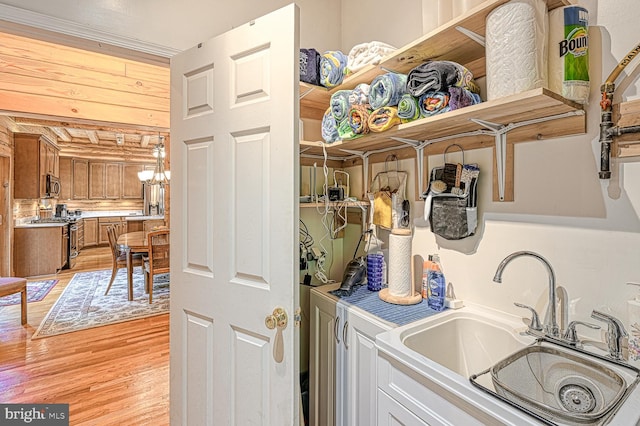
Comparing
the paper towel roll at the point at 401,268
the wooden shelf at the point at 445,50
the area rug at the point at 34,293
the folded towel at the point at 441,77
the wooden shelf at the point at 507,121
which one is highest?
the wooden shelf at the point at 445,50

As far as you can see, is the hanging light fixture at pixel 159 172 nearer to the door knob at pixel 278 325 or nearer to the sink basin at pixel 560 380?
the door knob at pixel 278 325

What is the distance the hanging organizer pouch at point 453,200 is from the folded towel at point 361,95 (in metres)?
0.47

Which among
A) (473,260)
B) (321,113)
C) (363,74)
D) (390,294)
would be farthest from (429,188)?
(321,113)

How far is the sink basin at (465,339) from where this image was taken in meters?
1.18

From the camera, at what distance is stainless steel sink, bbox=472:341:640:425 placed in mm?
752

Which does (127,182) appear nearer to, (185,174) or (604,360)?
(185,174)

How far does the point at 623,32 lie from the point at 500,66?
421mm

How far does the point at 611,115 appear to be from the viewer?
983 mm

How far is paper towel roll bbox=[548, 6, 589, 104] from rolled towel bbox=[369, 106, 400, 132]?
0.55 meters

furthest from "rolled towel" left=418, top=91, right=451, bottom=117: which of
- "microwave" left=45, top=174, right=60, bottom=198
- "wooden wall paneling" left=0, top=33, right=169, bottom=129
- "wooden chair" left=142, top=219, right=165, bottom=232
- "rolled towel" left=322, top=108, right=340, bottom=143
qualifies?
"wooden chair" left=142, top=219, right=165, bottom=232

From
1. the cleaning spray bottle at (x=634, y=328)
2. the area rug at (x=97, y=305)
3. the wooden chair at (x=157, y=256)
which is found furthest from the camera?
the wooden chair at (x=157, y=256)

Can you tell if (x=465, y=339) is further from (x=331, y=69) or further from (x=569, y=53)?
(x=331, y=69)

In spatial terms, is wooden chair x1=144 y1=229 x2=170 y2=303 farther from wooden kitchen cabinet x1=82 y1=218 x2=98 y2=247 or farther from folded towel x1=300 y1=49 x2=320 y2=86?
wooden kitchen cabinet x1=82 y1=218 x2=98 y2=247

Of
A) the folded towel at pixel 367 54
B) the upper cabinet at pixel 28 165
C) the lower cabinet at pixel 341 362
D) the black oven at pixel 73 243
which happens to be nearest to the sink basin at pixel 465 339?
the lower cabinet at pixel 341 362
